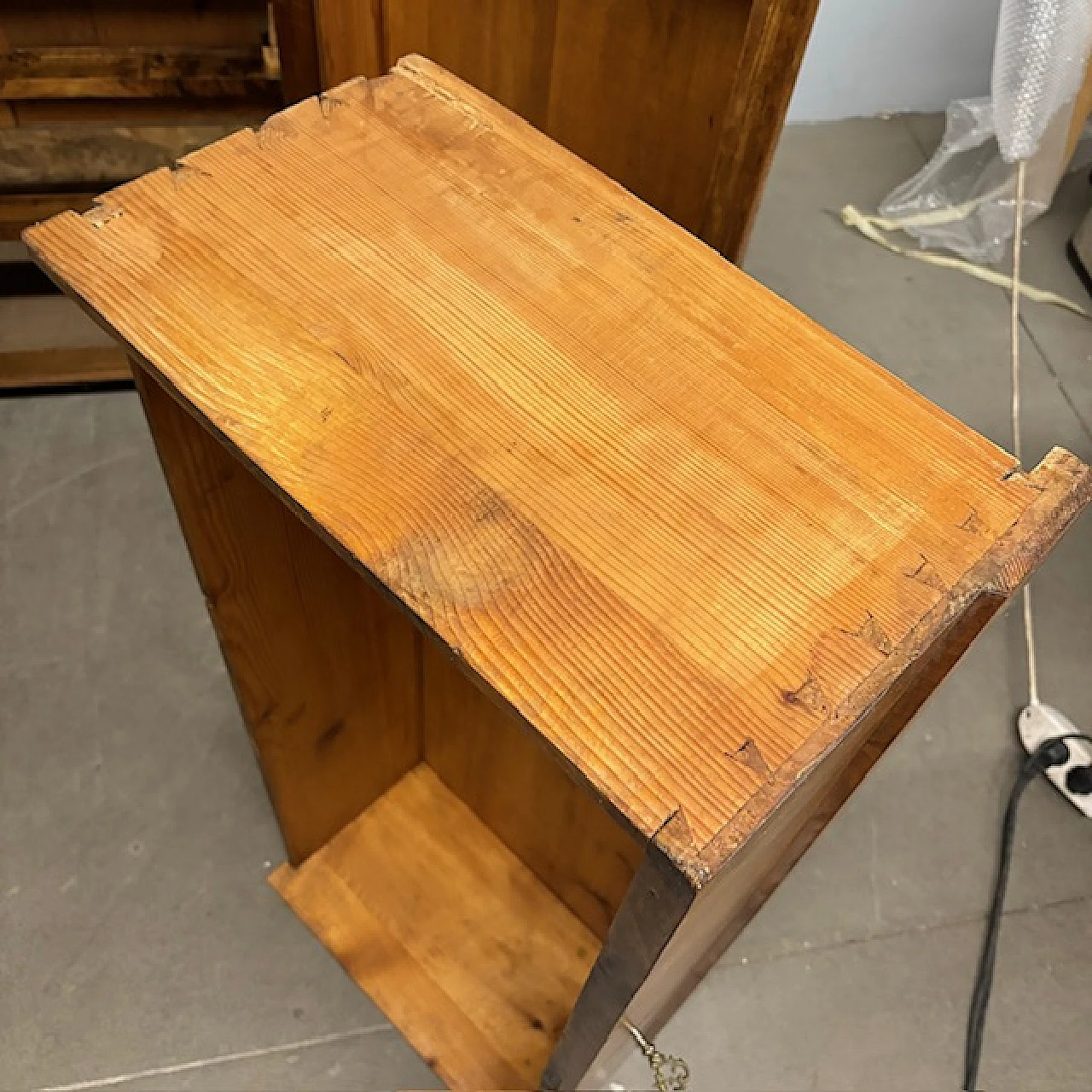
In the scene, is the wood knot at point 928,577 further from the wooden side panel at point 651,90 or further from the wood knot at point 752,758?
the wooden side panel at point 651,90

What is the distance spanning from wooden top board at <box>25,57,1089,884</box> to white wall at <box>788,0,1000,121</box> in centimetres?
154

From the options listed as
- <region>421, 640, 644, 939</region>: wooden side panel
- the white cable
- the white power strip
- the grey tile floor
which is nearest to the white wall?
the white cable

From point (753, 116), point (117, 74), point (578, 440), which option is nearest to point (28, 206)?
point (117, 74)

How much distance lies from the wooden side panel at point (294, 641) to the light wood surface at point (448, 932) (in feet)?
0.15

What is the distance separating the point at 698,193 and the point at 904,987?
36.1 inches

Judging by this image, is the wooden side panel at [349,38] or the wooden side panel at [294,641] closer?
the wooden side panel at [294,641]

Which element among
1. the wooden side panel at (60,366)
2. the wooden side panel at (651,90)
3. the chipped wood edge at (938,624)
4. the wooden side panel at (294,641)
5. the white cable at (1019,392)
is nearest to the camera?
the chipped wood edge at (938,624)

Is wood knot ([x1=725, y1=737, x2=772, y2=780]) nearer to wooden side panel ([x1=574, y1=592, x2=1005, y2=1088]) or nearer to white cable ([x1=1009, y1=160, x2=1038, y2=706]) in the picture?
wooden side panel ([x1=574, y1=592, x2=1005, y2=1088])

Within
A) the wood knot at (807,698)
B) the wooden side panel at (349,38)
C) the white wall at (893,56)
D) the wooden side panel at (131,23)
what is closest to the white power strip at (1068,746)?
the wood knot at (807,698)

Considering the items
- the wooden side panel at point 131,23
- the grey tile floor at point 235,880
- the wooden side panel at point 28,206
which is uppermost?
the wooden side panel at point 131,23

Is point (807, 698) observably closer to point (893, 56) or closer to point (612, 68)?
Result: point (612, 68)

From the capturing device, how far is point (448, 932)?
114 centimetres

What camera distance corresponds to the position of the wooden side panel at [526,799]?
979 mm

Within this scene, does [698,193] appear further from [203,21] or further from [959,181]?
[959,181]
